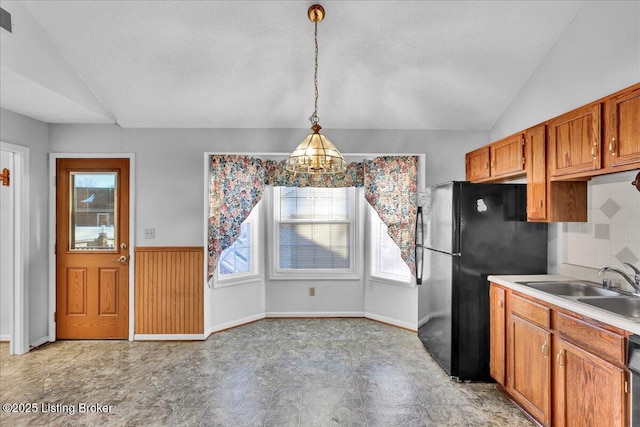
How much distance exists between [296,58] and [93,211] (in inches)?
113

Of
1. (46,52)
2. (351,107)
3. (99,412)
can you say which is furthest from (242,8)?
(99,412)

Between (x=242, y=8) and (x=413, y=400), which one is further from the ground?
(x=242, y=8)

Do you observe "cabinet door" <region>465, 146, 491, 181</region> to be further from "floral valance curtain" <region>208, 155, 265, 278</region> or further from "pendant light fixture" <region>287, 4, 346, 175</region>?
"floral valance curtain" <region>208, 155, 265, 278</region>

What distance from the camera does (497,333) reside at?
251 centimetres

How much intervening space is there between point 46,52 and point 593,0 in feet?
13.8

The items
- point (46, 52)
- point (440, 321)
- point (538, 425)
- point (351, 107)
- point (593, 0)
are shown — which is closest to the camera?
point (538, 425)

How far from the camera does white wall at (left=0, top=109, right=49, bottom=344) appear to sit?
3.34 m

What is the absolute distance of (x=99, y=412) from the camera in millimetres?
2314

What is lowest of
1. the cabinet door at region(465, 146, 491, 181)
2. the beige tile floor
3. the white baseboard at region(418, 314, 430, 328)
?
the beige tile floor

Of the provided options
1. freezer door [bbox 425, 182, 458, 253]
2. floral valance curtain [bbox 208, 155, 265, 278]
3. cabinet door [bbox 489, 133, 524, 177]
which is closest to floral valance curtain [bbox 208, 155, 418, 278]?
floral valance curtain [bbox 208, 155, 265, 278]

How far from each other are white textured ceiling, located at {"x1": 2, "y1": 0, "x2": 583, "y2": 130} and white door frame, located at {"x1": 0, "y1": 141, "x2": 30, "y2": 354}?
1.93 ft

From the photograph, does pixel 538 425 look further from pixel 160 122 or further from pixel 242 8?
pixel 160 122

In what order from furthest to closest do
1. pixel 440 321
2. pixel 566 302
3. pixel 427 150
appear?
1. pixel 427 150
2. pixel 440 321
3. pixel 566 302

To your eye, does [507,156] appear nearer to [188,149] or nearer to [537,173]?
[537,173]
